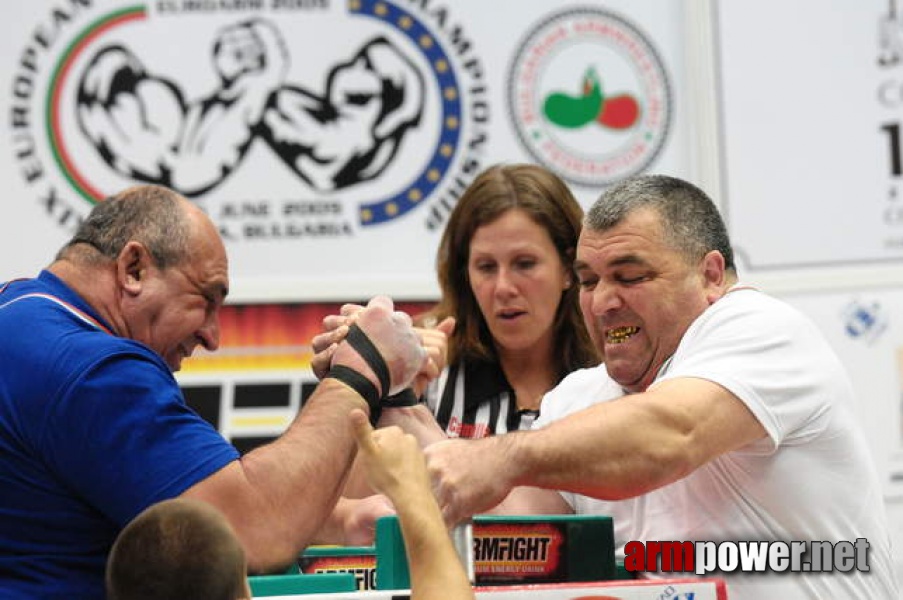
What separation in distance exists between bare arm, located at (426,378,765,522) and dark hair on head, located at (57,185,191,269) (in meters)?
0.66

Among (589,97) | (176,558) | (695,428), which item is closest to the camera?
(176,558)

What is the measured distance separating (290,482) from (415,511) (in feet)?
1.48

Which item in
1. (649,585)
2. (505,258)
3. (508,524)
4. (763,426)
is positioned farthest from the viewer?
(505,258)

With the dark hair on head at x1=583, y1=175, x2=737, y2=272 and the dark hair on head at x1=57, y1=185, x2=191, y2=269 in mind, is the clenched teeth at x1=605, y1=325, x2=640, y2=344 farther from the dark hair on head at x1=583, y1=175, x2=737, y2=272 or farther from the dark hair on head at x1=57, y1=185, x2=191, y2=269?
the dark hair on head at x1=57, y1=185, x2=191, y2=269

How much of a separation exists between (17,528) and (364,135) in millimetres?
2960

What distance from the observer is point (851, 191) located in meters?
5.09

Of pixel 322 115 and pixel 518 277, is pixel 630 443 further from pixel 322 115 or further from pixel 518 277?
pixel 322 115

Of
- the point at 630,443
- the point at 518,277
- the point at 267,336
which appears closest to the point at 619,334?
the point at 630,443

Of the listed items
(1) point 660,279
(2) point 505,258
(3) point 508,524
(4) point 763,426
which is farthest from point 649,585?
(2) point 505,258

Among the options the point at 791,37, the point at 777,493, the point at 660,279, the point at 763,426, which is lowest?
the point at 777,493

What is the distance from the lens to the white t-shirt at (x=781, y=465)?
2365mm

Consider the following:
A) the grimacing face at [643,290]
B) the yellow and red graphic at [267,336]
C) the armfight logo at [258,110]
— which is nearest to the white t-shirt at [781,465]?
the grimacing face at [643,290]

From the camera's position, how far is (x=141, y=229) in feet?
8.06

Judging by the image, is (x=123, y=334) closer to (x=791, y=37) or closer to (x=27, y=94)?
(x=27, y=94)
